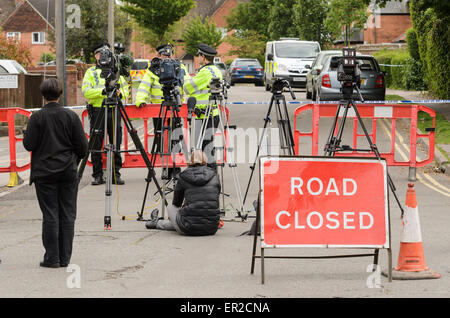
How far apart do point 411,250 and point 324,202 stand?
0.89 metres

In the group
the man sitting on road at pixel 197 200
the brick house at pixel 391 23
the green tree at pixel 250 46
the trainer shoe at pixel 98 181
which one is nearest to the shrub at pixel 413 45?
the trainer shoe at pixel 98 181

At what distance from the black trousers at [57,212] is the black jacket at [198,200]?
1.68m

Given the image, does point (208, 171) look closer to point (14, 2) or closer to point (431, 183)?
point (431, 183)

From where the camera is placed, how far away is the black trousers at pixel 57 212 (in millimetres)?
8328

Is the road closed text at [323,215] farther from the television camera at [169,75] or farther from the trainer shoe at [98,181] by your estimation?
the trainer shoe at [98,181]

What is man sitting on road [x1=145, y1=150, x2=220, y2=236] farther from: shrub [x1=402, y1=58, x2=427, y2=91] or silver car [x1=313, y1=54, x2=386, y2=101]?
shrub [x1=402, y1=58, x2=427, y2=91]

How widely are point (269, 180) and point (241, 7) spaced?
8400 cm

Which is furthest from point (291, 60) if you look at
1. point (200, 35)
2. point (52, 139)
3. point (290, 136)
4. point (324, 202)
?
point (200, 35)

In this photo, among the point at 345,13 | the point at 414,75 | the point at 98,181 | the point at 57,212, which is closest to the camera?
the point at 57,212

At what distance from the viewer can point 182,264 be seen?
843 cm

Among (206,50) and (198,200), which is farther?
A: (206,50)

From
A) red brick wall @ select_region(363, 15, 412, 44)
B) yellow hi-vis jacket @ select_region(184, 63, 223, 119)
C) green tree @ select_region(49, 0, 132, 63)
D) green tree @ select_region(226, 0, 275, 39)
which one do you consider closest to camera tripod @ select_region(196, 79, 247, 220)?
yellow hi-vis jacket @ select_region(184, 63, 223, 119)

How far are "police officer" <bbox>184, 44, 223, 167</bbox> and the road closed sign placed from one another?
4.61m

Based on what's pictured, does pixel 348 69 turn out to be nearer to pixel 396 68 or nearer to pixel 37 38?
pixel 396 68
